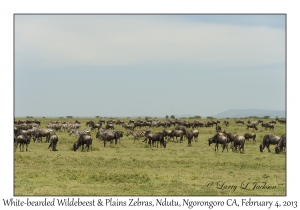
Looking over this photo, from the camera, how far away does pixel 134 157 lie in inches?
1155

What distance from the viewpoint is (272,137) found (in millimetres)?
34156

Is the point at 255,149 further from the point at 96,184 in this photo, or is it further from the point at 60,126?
the point at 60,126

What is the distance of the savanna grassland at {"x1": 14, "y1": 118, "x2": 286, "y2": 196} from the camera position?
59.9 ft

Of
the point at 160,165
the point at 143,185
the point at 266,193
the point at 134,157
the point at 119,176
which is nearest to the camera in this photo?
the point at 266,193

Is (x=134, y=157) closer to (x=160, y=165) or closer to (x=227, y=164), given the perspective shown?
(x=160, y=165)

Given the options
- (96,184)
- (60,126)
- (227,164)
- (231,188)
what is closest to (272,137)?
(227,164)

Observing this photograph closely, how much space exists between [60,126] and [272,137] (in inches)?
1340

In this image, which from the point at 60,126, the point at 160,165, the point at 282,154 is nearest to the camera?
the point at 160,165

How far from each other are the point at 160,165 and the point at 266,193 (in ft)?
29.0

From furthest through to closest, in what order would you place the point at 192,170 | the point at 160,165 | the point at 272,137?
1. the point at 272,137
2. the point at 160,165
3. the point at 192,170

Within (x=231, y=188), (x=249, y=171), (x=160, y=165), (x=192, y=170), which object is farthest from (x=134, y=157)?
(x=231, y=188)

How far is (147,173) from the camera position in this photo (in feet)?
73.3

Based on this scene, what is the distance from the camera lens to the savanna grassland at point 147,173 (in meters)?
18.3

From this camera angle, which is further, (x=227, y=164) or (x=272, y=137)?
(x=272, y=137)
